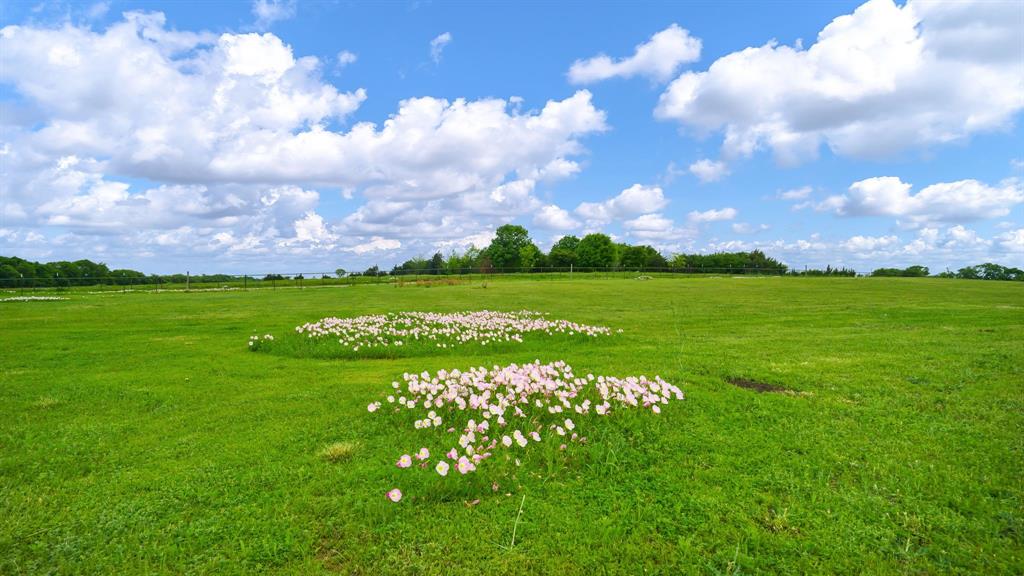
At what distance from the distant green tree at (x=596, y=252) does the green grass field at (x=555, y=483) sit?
96619 mm

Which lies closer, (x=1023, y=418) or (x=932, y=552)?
(x=932, y=552)

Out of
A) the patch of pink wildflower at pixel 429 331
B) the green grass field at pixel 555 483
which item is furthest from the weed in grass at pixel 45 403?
the patch of pink wildflower at pixel 429 331

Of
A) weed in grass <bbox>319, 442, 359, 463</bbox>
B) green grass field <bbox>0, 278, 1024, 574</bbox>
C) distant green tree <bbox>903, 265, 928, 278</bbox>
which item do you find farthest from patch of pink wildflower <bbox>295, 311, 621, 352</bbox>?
distant green tree <bbox>903, 265, 928, 278</bbox>

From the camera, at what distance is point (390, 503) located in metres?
3.49

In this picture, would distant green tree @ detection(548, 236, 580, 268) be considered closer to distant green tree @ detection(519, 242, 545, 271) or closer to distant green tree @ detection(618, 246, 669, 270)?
distant green tree @ detection(519, 242, 545, 271)

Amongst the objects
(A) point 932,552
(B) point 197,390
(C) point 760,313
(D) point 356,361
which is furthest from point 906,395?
(C) point 760,313

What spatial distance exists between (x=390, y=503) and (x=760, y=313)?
18.1 m

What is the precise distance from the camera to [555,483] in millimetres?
3854

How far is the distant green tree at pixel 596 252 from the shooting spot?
103625 mm

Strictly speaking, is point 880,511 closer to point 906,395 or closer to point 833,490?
point 833,490

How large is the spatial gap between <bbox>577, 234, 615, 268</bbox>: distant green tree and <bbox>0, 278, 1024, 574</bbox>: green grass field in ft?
317

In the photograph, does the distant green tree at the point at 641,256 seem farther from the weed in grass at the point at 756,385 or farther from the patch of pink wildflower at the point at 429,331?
the weed in grass at the point at 756,385

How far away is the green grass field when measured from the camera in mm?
2975

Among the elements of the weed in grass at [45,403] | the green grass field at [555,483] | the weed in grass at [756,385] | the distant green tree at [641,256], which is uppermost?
the distant green tree at [641,256]
